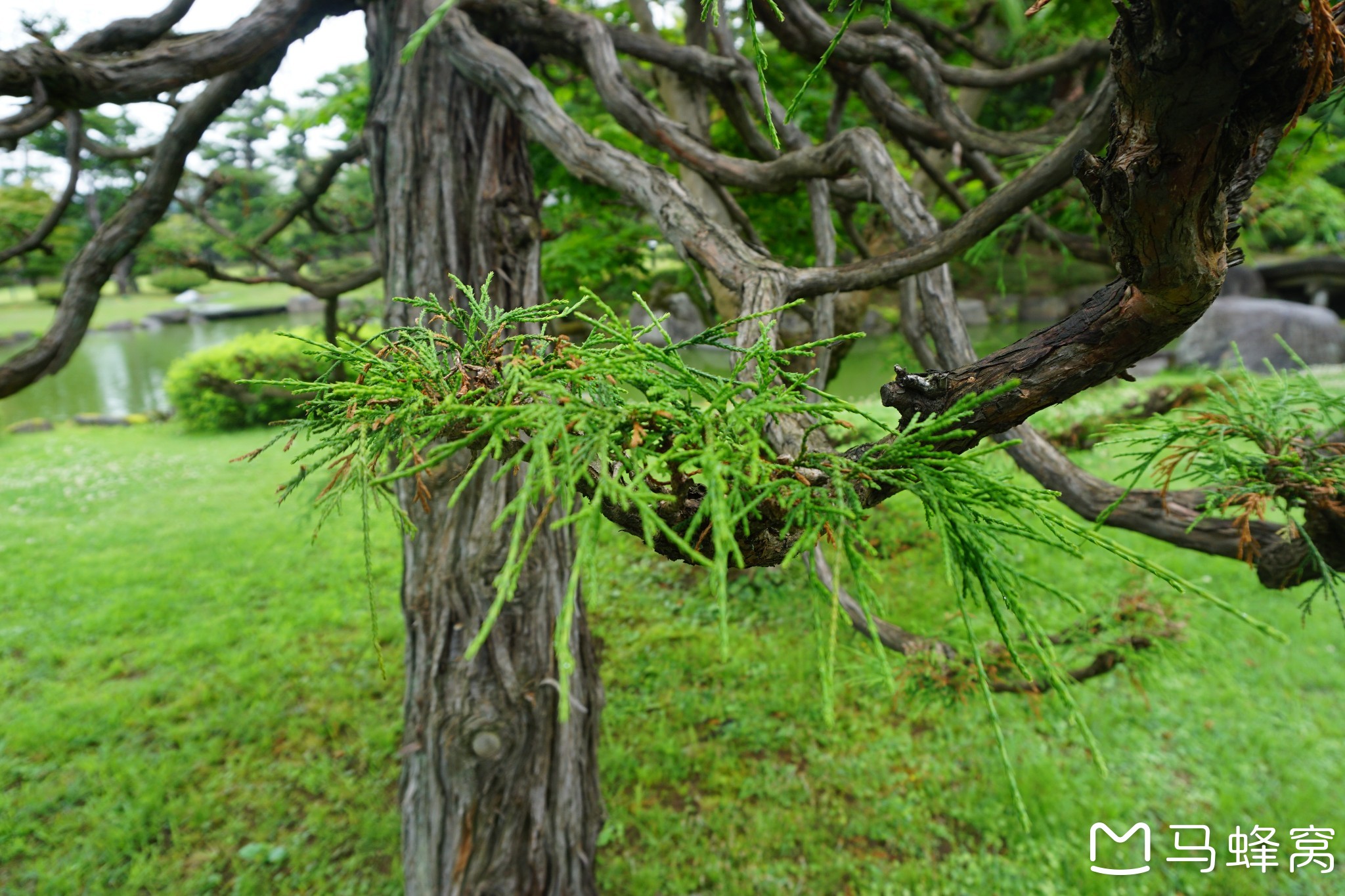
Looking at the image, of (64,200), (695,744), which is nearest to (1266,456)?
(695,744)

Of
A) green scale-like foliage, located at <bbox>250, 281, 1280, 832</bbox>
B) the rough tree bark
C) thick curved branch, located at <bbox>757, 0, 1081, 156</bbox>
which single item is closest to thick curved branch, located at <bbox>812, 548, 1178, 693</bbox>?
the rough tree bark

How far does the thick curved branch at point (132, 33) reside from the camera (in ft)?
8.79

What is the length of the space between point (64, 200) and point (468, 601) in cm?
291

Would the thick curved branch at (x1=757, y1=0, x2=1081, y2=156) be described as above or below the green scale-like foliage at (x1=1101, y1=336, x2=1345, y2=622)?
above

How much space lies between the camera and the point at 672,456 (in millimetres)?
820

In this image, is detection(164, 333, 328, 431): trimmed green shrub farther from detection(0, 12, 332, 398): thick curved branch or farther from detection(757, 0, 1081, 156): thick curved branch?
detection(757, 0, 1081, 156): thick curved branch

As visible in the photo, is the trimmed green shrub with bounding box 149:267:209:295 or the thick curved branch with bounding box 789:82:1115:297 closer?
the thick curved branch with bounding box 789:82:1115:297

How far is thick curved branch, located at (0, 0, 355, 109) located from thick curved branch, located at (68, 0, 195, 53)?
0.04m

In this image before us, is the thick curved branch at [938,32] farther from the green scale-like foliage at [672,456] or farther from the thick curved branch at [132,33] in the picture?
the green scale-like foliage at [672,456]

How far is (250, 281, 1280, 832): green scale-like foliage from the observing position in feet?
2.57

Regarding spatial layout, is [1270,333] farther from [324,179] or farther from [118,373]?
[118,373]

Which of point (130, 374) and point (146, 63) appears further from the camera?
point (130, 374)

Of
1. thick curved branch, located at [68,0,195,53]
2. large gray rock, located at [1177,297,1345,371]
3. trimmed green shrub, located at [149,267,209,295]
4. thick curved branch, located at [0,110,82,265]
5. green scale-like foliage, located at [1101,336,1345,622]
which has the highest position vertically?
trimmed green shrub, located at [149,267,209,295]

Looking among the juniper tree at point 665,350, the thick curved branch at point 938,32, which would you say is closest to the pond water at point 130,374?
the thick curved branch at point 938,32
